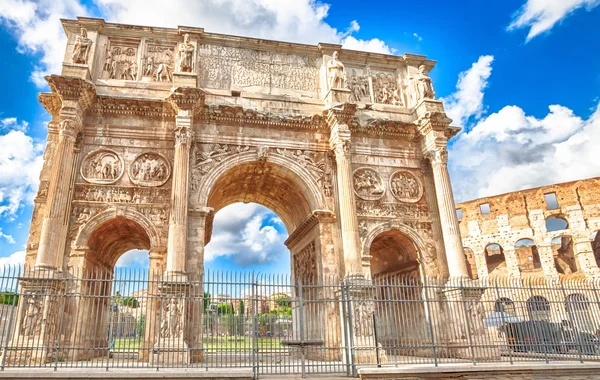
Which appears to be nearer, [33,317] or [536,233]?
[33,317]

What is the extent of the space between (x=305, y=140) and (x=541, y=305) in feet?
27.6

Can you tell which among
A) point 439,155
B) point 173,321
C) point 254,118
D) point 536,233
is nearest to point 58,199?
point 173,321

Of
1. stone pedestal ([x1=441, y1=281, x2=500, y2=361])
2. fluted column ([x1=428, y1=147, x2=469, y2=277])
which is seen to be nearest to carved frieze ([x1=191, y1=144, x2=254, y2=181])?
fluted column ([x1=428, y1=147, x2=469, y2=277])

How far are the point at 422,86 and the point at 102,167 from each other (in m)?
11.2

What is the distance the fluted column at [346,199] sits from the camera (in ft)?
42.2

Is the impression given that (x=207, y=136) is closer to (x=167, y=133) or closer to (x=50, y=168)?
(x=167, y=133)

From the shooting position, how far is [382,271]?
17.0 metres

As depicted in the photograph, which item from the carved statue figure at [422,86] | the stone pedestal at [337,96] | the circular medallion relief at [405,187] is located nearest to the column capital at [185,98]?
the stone pedestal at [337,96]

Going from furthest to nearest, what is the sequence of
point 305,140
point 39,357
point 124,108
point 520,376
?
point 305,140
point 124,108
point 39,357
point 520,376

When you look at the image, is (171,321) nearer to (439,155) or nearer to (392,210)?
(392,210)

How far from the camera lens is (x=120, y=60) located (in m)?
14.7

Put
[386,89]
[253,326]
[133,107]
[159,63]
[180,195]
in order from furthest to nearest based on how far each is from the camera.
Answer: [386,89] → [159,63] → [133,107] → [180,195] → [253,326]

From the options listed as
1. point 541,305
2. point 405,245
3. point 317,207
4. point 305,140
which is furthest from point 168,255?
point 541,305

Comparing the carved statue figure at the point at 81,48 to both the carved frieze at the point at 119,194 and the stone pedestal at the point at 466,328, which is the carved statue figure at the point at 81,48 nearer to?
the carved frieze at the point at 119,194
